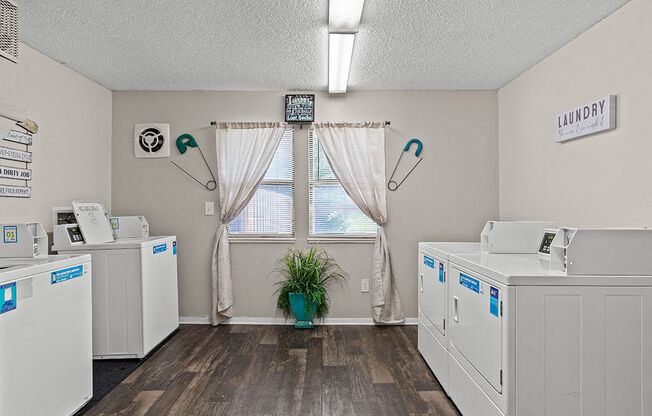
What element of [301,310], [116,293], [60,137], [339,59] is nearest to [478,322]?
[339,59]

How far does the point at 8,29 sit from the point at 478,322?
2.91 metres

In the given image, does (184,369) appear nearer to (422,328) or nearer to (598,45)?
(422,328)

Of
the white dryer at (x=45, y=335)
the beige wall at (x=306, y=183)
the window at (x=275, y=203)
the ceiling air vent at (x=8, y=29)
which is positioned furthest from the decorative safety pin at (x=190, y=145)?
the ceiling air vent at (x=8, y=29)

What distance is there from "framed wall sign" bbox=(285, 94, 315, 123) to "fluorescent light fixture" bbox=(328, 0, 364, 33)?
1605 millimetres

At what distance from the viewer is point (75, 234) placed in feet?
11.3

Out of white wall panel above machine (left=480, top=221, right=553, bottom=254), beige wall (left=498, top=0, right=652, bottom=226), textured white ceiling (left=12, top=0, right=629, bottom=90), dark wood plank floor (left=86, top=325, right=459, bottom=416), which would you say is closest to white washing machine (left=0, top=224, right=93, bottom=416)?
dark wood plank floor (left=86, top=325, right=459, bottom=416)

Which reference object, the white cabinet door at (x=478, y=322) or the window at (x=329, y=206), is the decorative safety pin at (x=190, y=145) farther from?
the white cabinet door at (x=478, y=322)

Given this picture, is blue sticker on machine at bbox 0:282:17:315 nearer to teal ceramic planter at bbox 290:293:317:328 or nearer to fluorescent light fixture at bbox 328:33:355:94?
fluorescent light fixture at bbox 328:33:355:94

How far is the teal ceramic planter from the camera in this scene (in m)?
4.19

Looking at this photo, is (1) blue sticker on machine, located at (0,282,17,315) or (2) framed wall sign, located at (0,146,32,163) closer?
(1) blue sticker on machine, located at (0,282,17,315)

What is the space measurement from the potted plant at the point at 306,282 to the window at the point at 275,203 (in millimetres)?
354

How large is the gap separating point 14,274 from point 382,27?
257 cm

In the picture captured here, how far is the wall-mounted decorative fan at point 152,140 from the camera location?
14.4 ft

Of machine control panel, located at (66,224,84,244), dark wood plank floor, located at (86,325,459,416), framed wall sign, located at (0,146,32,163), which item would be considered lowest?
dark wood plank floor, located at (86,325,459,416)
